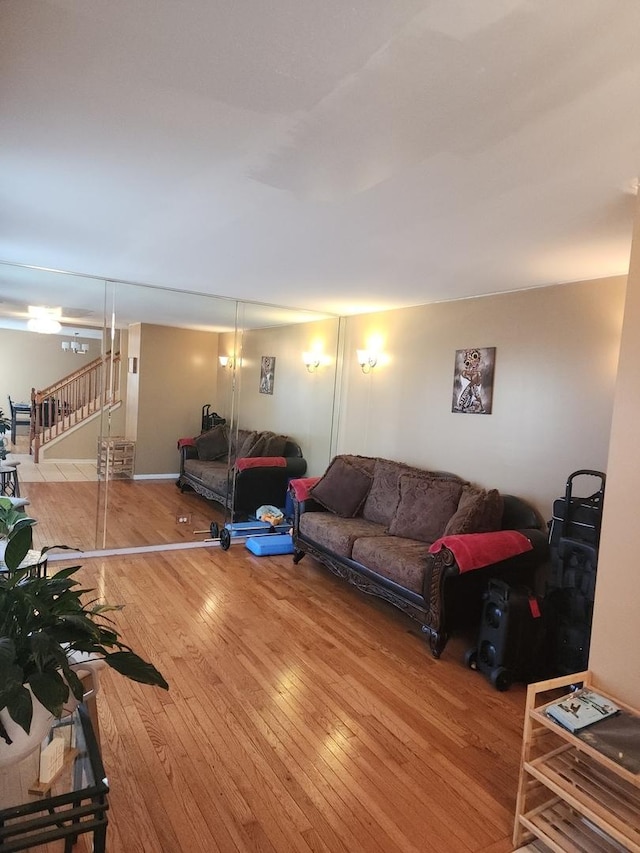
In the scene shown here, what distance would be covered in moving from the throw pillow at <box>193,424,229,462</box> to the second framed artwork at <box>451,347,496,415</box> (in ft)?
7.61

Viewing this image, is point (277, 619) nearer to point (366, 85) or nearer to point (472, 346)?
point (472, 346)

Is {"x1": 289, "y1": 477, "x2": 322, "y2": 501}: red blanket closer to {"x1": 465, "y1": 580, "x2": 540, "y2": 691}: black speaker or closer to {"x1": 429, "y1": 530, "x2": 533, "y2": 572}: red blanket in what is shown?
{"x1": 429, "y1": 530, "x2": 533, "y2": 572}: red blanket

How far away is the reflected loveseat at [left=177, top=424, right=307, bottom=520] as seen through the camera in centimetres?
523

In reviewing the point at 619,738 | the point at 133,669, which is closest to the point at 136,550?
the point at 133,669

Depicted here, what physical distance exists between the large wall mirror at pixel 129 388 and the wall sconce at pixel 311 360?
2cm

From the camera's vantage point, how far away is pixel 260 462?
17.9ft

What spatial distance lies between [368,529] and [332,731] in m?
1.89

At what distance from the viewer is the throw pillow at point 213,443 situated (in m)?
5.22

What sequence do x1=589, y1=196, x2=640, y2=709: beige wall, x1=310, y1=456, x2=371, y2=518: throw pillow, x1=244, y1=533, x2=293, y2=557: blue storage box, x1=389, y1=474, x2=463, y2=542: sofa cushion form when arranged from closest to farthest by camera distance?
1. x1=589, y1=196, x2=640, y2=709: beige wall
2. x1=389, y1=474, x2=463, y2=542: sofa cushion
3. x1=310, y1=456, x2=371, y2=518: throw pillow
4. x1=244, y1=533, x2=293, y2=557: blue storage box

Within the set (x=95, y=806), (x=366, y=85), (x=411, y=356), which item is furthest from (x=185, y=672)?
(x=411, y=356)

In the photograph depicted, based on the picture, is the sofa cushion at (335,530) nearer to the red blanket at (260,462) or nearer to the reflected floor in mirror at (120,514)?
the red blanket at (260,462)

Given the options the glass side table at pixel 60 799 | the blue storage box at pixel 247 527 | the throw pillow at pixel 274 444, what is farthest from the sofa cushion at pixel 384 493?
the glass side table at pixel 60 799

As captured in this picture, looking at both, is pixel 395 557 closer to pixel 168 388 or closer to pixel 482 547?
pixel 482 547

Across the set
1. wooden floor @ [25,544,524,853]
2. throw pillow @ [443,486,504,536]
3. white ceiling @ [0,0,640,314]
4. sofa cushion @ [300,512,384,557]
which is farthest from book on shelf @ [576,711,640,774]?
sofa cushion @ [300,512,384,557]
